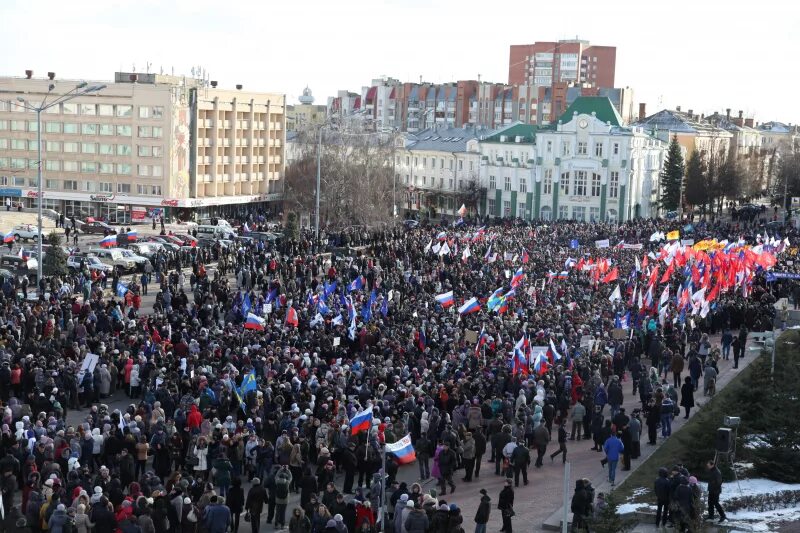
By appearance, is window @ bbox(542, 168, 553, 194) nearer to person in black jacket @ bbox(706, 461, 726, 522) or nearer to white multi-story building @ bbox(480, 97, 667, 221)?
white multi-story building @ bbox(480, 97, 667, 221)

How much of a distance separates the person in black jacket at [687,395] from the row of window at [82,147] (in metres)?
56.2

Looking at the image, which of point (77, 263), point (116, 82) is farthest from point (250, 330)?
point (116, 82)

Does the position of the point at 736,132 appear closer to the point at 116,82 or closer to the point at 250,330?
the point at 116,82

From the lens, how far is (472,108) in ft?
417

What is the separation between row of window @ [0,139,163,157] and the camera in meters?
74.6

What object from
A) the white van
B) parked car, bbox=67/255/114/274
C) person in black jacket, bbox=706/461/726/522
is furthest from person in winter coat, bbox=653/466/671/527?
the white van

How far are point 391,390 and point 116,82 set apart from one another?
59.5 meters

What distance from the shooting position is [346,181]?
68.3 metres

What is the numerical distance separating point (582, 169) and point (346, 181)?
2105 centimetres

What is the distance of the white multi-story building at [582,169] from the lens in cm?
8000

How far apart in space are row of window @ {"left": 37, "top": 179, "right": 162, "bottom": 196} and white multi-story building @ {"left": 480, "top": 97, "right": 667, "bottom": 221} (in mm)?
27281

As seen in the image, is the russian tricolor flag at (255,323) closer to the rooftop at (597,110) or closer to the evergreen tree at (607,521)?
the evergreen tree at (607,521)

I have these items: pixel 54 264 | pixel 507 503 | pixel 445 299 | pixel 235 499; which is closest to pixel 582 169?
pixel 54 264

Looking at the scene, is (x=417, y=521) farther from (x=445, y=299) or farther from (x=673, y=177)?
(x=673, y=177)
